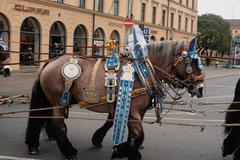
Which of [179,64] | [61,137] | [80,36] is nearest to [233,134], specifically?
[179,64]

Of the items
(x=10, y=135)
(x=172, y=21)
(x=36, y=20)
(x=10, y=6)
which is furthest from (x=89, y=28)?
(x=10, y=135)

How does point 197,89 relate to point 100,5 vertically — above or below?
below

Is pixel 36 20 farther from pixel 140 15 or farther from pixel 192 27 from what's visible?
pixel 192 27

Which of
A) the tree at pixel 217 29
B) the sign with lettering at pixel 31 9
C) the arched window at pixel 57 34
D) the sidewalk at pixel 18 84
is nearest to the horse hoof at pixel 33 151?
the sidewalk at pixel 18 84

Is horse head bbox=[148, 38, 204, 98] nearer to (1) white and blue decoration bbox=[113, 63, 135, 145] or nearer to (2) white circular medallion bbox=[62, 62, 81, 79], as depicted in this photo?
(1) white and blue decoration bbox=[113, 63, 135, 145]

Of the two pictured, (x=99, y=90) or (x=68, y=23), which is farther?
(x=68, y=23)

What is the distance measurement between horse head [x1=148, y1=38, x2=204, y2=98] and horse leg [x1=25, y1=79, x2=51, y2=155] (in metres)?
1.88

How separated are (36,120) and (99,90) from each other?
1.29 m

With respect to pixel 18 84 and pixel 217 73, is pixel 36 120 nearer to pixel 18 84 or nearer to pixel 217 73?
pixel 18 84

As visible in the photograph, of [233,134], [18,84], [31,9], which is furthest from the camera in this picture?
[31,9]

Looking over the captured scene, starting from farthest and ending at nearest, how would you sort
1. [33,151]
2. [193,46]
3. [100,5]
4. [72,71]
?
[100,5]
[33,151]
[72,71]
[193,46]

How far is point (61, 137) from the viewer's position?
6.21m

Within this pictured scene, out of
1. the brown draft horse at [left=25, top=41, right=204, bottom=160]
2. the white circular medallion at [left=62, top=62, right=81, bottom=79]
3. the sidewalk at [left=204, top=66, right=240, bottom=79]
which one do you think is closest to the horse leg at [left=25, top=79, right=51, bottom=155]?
the brown draft horse at [left=25, top=41, right=204, bottom=160]

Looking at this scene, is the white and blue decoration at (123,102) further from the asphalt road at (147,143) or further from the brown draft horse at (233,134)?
the brown draft horse at (233,134)
